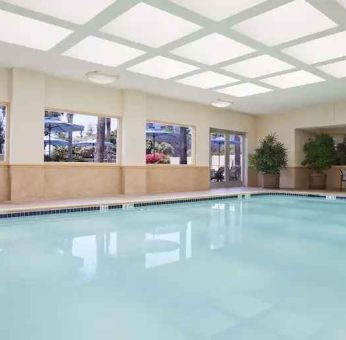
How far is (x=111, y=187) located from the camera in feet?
30.5

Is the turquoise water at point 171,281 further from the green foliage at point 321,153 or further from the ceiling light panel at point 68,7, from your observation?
the green foliage at point 321,153

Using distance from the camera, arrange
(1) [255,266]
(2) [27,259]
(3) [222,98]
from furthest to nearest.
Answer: (3) [222,98] → (2) [27,259] → (1) [255,266]

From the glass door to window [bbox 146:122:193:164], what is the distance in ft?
3.91

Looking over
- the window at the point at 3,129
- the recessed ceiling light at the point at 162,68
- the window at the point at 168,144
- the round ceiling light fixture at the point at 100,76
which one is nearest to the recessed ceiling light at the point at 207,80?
A: the recessed ceiling light at the point at 162,68

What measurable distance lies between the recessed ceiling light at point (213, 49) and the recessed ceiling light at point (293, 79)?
1.91 meters

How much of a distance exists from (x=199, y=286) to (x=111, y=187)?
22.2 feet

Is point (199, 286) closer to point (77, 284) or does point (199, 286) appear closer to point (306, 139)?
point (77, 284)

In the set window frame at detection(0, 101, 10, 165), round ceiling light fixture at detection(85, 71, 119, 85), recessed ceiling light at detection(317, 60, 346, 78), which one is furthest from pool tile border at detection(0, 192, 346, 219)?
recessed ceiling light at detection(317, 60, 346, 78)

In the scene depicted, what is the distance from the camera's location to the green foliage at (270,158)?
1178cm

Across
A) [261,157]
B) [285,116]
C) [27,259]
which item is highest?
[285,116]

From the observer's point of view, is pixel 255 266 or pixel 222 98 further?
pixel 222 98

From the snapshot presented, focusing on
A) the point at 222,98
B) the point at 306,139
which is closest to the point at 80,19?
the point at 222,98

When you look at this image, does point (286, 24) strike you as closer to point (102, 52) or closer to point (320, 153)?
point (102, 52)

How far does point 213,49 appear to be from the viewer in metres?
6.28
